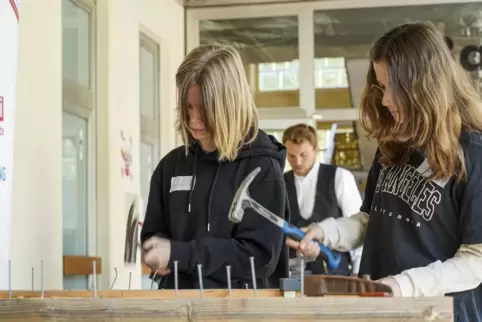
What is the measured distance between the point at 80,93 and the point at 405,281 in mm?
2930

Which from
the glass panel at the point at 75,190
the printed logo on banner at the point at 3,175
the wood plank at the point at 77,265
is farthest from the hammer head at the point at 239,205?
the glass panel at the point at 75,190

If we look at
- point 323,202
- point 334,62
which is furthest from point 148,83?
point 323,202

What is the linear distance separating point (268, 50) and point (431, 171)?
16.0ft

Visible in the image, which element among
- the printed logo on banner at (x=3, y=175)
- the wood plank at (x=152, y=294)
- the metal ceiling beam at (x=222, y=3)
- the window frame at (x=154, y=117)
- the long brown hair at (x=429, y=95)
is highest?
the metal ceiling beam at (x=222, y=3)

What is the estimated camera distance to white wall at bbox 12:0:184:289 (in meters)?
3.13

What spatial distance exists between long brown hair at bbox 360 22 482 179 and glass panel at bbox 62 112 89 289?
98.4 inches

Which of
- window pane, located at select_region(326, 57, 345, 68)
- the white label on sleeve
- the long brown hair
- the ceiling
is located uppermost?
the ceiling

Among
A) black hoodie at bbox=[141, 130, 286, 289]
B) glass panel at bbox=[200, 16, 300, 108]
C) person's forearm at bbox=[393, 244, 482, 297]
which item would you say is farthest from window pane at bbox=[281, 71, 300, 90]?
person's forearm at bbox=[393, 244, 482, 297]

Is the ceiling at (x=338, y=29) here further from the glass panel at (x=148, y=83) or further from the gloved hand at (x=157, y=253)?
the gloved hand at (x=157, y=253)

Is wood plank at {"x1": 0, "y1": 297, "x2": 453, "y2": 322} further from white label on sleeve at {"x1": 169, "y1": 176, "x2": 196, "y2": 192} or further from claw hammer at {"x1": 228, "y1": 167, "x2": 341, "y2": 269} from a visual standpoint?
white label on sleeve at {"x1": 169, "y1": 176, "x2": 196, "y2": 192}

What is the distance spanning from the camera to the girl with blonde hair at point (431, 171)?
1491mm

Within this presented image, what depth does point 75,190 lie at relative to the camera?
4070 millimetres

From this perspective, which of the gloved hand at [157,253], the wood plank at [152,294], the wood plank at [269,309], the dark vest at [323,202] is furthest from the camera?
the dark vest at [323,202]

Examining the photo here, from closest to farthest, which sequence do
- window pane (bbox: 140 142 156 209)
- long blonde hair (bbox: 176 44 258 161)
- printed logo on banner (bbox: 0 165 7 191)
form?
long blonde hair (bbox: 176 44 258 161) → printed logo on banner (bbox: 0 165 7 191) → window pane (bbox: 140 142 156 209)
